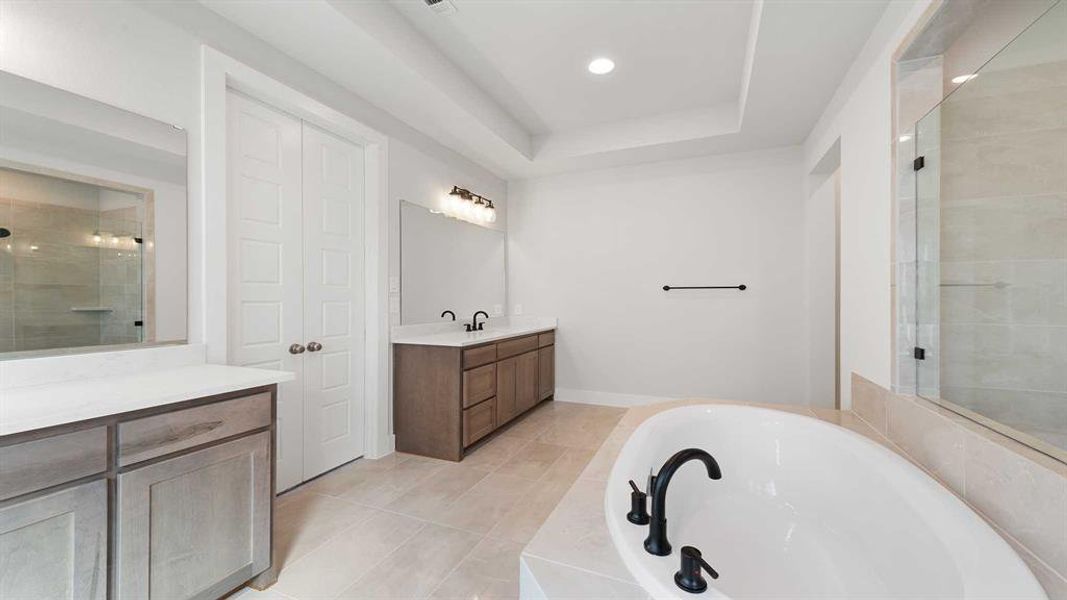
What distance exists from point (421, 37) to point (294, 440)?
94.0 inches

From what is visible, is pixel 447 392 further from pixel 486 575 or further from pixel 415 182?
pixel 415 182

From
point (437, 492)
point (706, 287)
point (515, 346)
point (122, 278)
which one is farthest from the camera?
point (706, 287)

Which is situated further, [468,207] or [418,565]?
[468,207]

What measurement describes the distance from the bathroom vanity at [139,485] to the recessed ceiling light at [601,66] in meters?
2.55

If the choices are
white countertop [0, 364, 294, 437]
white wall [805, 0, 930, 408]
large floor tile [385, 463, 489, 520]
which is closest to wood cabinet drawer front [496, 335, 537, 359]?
large floor tile [385, 463, 489, 520]

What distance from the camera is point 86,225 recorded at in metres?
1.53

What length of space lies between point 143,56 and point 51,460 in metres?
1.52

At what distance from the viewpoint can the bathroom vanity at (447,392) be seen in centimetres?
277

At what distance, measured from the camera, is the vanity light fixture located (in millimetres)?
3545

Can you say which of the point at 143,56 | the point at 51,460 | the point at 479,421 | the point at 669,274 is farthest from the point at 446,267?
the point at 51,460

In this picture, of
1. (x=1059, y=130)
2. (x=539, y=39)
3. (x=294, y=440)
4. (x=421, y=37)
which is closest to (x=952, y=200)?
(x=1059, y=130)

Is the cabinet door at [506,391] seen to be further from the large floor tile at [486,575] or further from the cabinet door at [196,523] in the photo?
the cabinet door at [196,523]

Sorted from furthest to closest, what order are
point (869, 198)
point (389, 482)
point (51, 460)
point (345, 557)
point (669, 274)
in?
point (669, 274), point (389, 482), point (869, 198), point (345, 557), point (51, 460)

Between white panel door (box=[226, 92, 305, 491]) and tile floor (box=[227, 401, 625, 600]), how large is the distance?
1.35 ft
